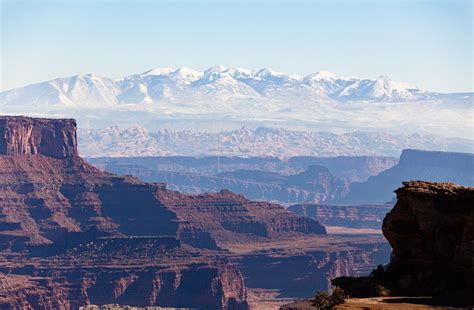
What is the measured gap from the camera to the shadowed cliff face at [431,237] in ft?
145

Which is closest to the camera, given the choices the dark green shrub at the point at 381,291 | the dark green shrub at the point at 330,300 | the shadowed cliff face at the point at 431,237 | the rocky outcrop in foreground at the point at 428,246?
the dark green shrub at the point at 330,300

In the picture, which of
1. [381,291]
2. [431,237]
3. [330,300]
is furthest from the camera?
[431,237]

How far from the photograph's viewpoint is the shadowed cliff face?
44.2 m

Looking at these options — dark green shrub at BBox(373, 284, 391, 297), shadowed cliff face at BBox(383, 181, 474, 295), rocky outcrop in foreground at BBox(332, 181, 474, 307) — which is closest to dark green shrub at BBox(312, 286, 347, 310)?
dark green shrub at BBox(373, 284, 391, 297)

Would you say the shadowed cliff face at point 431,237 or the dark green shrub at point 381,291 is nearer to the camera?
the shadowed cliff face at point 431,237

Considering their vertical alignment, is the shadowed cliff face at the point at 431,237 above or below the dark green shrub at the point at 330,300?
above

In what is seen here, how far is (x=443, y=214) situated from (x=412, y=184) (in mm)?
→ 2035

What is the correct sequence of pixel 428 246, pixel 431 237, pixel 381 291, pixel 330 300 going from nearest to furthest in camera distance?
pixel 330 300, pixel 381 291, pixel 431 237, pixel 428 246

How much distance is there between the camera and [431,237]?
45.6m

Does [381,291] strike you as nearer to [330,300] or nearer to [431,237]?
[431,237]

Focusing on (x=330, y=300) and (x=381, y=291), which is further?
(x=381, y=291)

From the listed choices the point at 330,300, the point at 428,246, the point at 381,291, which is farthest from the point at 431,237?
the point at 330,300

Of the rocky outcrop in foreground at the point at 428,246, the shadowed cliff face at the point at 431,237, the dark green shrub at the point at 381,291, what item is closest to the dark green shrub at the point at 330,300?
the dark green shrub at the point at 381,291

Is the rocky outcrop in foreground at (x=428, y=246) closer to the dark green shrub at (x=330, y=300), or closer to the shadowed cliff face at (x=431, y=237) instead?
the shadowed cliff face at (x=431, y=237)
